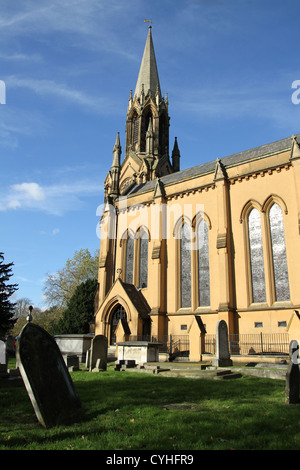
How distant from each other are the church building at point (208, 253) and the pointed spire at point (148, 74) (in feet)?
64.5

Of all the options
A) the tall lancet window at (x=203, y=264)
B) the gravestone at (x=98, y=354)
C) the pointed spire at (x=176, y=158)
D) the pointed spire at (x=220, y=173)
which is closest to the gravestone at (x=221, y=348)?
the gravestone at (x=98, y=354)

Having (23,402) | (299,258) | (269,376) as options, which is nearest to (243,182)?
(299,258)

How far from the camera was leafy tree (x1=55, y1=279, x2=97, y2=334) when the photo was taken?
33.9 m

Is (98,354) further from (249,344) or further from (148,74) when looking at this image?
(148,74)

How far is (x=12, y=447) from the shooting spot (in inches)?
191

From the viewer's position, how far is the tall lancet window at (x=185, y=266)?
24.7 m

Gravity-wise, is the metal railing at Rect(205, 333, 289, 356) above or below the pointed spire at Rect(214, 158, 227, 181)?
below

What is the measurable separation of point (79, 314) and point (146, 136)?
21.8 m

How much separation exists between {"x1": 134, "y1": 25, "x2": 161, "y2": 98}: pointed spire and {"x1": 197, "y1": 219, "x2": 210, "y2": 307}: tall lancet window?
26688 millimetres

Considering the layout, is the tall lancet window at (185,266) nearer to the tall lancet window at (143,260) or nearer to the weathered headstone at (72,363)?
the tall lancet window at (143,260)

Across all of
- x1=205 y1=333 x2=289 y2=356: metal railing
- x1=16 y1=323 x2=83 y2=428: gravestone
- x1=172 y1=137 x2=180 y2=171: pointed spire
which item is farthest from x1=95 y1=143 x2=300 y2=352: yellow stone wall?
x1=172 y1=137 x2=180 y2=171: pointed spire

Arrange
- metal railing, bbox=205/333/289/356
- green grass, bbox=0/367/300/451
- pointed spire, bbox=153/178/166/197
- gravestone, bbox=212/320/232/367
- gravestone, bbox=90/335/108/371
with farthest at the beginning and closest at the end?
pointed spire, bbox=153/178/166/197 → metal railing, bbox=205/333/289/356 → gravestone, bbox=90/335/108/371 → gravestone, bbox=212/320/232/367 → green grass, bbox=0/367/300/451

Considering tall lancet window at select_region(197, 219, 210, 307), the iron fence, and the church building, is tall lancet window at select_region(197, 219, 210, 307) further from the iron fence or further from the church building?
the iron fence
